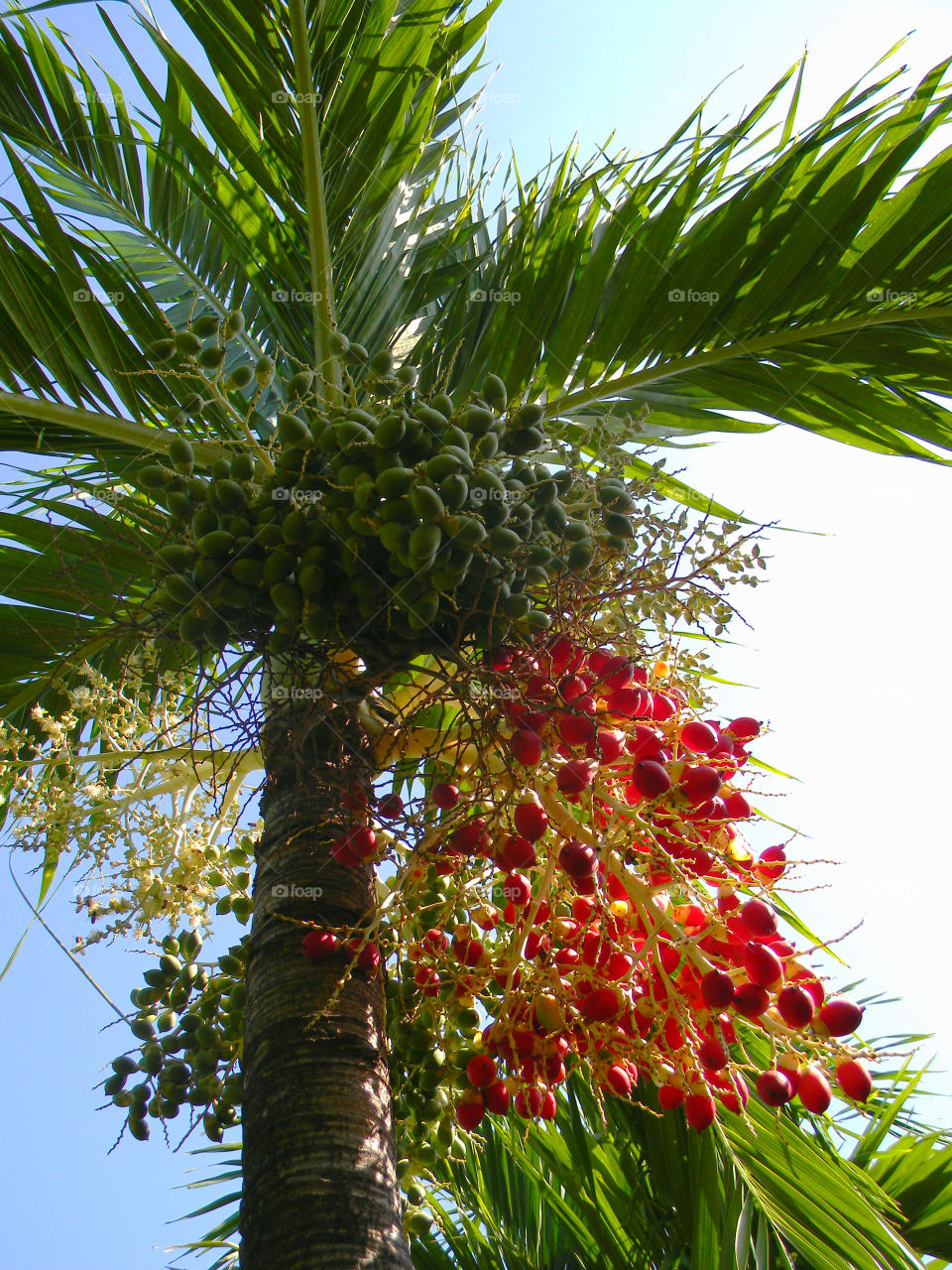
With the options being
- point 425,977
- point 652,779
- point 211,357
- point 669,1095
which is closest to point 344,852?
point 425,977

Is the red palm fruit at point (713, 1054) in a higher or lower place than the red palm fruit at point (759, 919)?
lower

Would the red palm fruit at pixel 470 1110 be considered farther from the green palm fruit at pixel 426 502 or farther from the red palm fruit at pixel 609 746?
the green palm fruit at pixel 426 502

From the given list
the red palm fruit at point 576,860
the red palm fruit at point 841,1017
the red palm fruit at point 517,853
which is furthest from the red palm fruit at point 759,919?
the red palm fruit at point 517,853

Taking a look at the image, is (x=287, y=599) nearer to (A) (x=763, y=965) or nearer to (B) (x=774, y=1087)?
(A) (x=763, y=965)

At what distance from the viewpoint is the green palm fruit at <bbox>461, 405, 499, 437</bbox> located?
1.48 meters

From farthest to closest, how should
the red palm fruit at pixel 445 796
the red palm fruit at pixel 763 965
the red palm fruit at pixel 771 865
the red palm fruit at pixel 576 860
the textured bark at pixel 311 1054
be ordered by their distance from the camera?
the red palm fruit at pixel 445 796
the red palm fruit at pixel 771 865
the red palm fruit at pixel 576 860
the red palm fruit at pixel 763 965
the textured bark at pixel 311 1054

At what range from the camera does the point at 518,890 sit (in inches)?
61.6

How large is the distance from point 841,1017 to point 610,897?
0.41 metres

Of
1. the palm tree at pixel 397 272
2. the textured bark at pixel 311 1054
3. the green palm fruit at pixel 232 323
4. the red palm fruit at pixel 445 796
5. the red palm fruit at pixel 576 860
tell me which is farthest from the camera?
the palm tree at pixel 397 272

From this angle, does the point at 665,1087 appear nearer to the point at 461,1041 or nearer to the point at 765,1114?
the point at 461,1041

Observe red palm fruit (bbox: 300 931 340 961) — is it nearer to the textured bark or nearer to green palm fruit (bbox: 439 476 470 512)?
the textured bark

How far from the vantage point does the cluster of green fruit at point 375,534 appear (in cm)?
136

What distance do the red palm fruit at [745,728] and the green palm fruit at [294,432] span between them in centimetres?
85

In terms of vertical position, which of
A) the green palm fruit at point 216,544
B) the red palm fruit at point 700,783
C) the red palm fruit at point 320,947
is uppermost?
the green palm fruit at point 216,544
